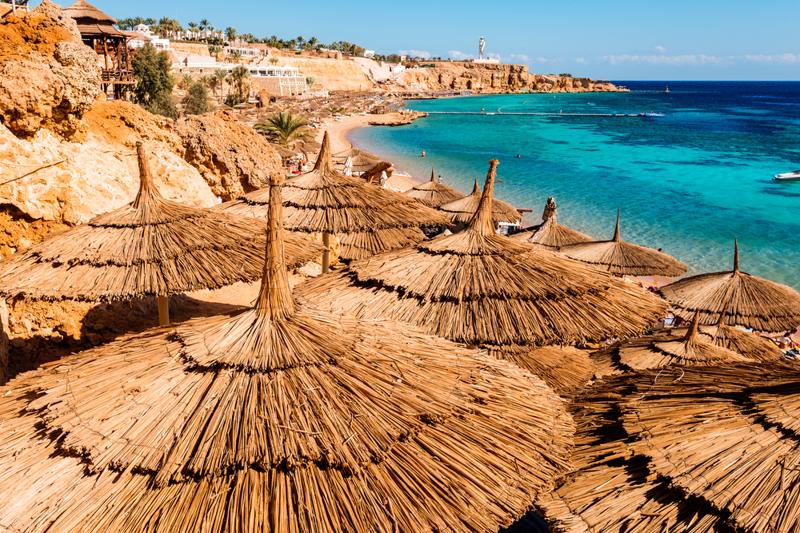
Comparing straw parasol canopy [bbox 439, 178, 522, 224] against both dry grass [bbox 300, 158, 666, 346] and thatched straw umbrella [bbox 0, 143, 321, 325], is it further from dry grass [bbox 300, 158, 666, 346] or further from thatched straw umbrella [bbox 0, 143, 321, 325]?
thatched straw umbrella [bbox 0, 143, 321, 325]

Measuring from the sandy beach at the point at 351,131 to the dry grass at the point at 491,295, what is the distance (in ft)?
66.0

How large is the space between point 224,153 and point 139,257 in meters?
7.52

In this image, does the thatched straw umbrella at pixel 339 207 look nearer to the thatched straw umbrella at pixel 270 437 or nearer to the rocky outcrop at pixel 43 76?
the rocky outcrop at pixel 43 76

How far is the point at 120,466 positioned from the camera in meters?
1.84

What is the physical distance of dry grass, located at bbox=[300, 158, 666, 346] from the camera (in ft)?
12.7

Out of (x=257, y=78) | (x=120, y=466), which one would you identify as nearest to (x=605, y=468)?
(x=120, y=466)

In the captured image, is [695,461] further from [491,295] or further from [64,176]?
[64,176]

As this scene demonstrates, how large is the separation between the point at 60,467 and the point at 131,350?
612mm

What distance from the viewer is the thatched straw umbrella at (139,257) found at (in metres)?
3.96

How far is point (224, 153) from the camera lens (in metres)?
11.0

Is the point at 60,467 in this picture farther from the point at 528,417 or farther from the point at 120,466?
the point at 528,417

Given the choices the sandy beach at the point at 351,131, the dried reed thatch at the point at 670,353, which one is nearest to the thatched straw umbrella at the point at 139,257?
the dried reed thatch at the point at 670,353

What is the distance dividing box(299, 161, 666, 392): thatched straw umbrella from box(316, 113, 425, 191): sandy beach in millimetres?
20127

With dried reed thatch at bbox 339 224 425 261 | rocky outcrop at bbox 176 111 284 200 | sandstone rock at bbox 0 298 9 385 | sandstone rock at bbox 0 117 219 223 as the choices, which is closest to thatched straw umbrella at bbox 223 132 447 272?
dried reed thatch at bbox 339 224 425 261
